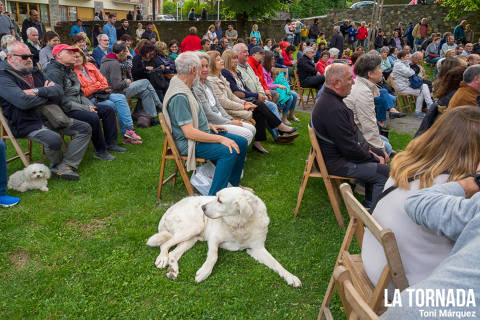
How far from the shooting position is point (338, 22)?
83.3ft

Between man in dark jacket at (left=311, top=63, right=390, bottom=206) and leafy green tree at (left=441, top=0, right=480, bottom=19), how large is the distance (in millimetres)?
20525

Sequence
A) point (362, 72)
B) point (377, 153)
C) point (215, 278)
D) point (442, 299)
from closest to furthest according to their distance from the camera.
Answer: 1. point (442, 299)
2. point (215, 278)
3. point (377, 153)
4. point (362, 72)

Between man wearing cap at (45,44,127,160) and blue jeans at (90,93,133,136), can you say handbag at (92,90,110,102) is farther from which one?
man wearing cap at (45,44,127,160)

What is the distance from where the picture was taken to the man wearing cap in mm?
4988

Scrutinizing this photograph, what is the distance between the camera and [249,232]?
124 inches

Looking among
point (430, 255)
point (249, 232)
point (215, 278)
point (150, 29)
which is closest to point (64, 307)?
point (215, 278)

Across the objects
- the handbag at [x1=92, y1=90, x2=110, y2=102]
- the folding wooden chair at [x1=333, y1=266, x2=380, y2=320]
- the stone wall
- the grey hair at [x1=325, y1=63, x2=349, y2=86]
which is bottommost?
the folding wooden chair at [x1=333, y1=266, x2=380, y2=320]

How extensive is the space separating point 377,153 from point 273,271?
2.06 metres

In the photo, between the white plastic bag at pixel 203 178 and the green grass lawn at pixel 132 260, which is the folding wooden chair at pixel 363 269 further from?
the white plastic bag at pixel 203 178

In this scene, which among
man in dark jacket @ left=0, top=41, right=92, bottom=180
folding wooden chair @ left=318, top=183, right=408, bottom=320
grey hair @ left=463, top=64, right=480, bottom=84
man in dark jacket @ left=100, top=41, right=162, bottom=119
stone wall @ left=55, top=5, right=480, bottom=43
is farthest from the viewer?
stone wall @ left=55, top=5, right=480, bottom=43

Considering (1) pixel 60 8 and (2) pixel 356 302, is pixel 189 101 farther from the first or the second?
(1) pixel 60 8

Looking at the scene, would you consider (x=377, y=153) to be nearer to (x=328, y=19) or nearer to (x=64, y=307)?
(x=64, y=307)

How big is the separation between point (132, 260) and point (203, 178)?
1.45 m

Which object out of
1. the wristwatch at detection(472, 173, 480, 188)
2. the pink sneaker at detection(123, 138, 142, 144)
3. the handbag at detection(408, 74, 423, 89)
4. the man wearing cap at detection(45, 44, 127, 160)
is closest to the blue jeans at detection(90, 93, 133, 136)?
the pink sneaker at detection(123, 138, 142, 144)
